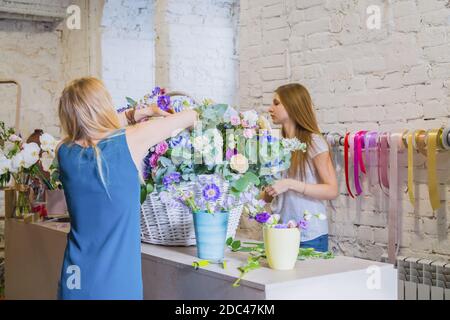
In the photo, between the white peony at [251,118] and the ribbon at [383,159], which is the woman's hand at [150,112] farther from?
the ribbon at [383,159]

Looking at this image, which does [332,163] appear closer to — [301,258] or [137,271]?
[301,258]

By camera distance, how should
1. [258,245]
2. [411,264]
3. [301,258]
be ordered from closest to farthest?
[301,258], [258,245], [411,264]

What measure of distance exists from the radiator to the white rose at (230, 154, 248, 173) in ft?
3.76

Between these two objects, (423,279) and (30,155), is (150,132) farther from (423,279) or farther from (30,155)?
(423,279)

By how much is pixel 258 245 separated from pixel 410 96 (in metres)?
1.20

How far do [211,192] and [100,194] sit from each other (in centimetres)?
35

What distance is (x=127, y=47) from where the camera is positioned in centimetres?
523

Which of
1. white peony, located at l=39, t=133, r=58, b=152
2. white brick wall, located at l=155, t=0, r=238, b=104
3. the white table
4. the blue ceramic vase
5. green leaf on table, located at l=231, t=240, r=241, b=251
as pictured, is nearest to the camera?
the white table

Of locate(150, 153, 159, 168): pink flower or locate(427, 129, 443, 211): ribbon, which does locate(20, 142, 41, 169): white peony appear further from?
locate(427, 129, 443, 211): ribbon

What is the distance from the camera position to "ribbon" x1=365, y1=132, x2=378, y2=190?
2.93 metres

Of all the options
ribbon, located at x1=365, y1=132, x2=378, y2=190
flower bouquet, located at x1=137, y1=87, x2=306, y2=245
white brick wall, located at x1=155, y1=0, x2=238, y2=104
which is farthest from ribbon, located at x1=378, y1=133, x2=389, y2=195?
white brick wall, located at x1=155, y1=0, x2=238, y2=104

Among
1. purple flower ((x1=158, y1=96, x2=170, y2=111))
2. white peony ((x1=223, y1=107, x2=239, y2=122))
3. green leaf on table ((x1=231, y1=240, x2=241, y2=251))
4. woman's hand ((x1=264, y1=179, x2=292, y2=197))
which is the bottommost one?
green leaf on table ((x1=231, y1=240, x2=241, y2=251))
